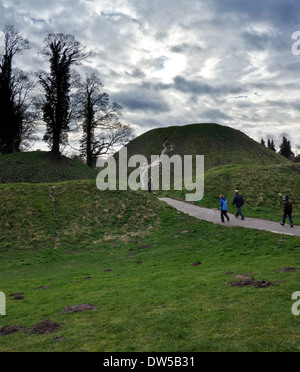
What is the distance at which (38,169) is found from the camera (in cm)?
4800

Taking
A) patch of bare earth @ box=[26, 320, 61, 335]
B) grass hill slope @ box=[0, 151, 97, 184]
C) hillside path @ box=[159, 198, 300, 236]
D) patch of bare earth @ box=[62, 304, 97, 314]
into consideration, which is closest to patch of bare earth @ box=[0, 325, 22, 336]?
patch of bare earth @ box=[26, 320, 61, 335]

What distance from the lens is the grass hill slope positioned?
4494cm

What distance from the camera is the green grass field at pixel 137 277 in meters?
7.42

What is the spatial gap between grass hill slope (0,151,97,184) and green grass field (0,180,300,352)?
13503mm

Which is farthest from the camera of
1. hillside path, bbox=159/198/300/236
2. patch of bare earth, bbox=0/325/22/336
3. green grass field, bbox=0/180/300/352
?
hillside path, bbox=159/198/300/236

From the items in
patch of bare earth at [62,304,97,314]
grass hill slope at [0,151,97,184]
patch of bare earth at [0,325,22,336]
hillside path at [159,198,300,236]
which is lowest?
patch of bare earth at [0,325,22,336]

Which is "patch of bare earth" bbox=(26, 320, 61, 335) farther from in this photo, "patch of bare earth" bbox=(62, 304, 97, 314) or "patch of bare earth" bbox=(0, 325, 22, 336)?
"patch of bare earth" bbox=(62, 304, 97, 314)

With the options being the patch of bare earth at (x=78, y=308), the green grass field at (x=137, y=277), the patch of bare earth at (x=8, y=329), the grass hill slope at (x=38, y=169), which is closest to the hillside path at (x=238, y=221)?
the green grass field at (x=137, y=277)

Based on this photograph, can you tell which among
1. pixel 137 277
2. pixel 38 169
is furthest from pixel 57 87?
pixel 137 277

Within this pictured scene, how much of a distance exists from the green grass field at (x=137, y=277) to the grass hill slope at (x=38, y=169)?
1350cm

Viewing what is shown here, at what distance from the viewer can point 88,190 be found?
34.1m

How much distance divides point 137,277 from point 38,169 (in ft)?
130

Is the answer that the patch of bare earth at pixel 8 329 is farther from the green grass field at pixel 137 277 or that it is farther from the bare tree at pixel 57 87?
the bare tree at pixel 57 87
